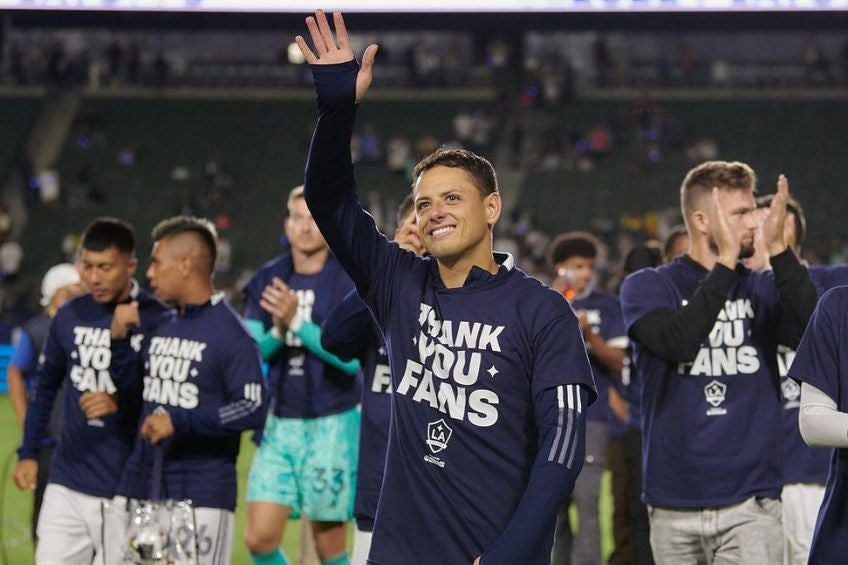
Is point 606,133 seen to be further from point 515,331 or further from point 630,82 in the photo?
point 515,331

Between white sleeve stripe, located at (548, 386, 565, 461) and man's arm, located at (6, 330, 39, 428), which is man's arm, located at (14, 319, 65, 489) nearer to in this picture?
man's arm, located at (6, 330, 39, 428)

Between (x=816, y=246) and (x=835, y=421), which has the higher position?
(x=816, y=246)

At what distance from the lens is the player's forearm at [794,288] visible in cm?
477

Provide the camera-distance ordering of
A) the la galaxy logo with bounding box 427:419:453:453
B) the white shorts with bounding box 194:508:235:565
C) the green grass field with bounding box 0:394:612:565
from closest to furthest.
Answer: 1. the la galaxy logo with bounding box 427:419:453:453
2. the white shorts with bounding box 194:508:235:565
3. the green grass field with bounding box 0:394:612:565

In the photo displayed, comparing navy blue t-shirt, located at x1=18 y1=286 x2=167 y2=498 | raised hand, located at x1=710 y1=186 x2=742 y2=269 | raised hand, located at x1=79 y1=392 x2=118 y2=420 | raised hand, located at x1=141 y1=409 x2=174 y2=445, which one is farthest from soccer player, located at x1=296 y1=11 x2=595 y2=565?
navy blue t-shirt, located at x1=18 y1=286 x2=167 y2=498

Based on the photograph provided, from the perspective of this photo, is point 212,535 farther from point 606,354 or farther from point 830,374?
point 830,374

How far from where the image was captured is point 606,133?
30.6 m

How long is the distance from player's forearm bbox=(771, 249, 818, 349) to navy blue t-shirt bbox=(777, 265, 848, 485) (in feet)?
2.44

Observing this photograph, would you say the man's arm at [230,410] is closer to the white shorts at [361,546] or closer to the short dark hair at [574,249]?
the white shorts at [361,546]

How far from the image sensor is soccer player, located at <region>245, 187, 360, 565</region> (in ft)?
21.5

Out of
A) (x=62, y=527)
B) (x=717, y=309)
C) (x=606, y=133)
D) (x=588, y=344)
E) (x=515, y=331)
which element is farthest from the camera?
(x=606, y=133)

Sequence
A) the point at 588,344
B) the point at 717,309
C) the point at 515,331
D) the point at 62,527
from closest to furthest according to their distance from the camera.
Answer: the point at 515,331 → the point at 717,309 → the point at 62,527 → the point at 588,344

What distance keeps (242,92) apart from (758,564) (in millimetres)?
28922

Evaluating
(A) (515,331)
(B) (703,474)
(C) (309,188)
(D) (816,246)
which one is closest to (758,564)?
(B) (703,474)
